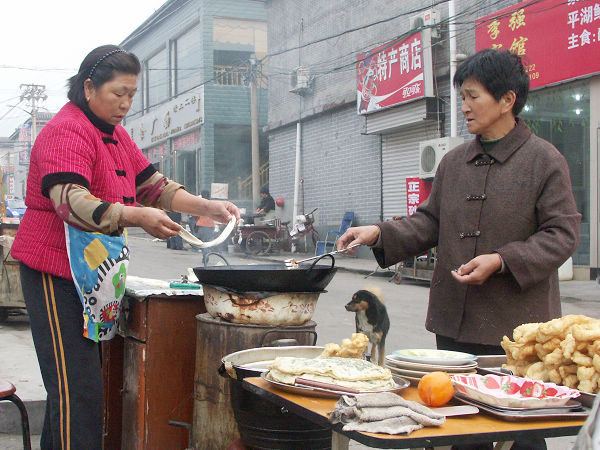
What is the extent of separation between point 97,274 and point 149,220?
14.8 inches

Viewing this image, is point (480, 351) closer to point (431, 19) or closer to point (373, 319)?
point (373, 319)

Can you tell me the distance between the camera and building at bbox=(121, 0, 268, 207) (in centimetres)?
2597

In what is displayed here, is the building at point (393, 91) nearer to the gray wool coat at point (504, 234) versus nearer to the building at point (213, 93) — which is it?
the building at point (213, 93)

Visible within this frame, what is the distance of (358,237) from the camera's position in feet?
8.52

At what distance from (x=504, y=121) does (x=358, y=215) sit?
1524 cm

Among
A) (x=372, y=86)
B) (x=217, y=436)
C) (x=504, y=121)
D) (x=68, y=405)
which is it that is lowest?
(x=217, y=436)

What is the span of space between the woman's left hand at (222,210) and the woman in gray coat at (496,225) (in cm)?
70

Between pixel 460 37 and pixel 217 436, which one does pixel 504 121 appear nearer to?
pixel 217 436

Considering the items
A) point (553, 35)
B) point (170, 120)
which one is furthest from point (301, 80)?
point (170, 120)

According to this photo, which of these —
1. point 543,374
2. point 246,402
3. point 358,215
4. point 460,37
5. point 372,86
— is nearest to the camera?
point 543,374

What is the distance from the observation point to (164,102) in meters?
31.0

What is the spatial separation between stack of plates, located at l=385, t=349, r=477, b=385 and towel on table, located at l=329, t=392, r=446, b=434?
41 cm

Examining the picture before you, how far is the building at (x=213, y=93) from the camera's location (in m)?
26.0

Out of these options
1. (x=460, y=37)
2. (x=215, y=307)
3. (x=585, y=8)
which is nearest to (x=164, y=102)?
(x=460, y=37)
